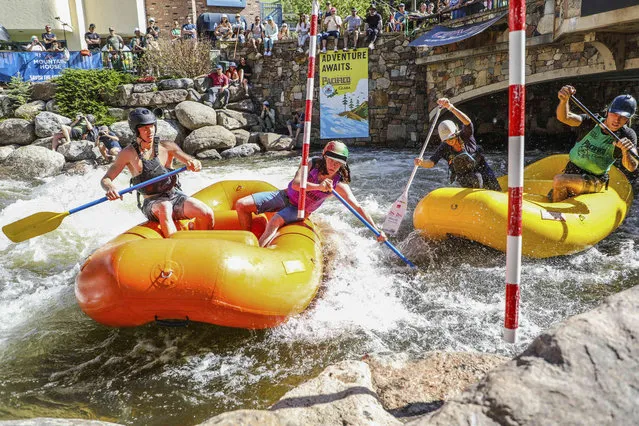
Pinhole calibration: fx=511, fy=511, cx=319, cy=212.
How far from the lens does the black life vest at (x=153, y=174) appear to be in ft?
14.1

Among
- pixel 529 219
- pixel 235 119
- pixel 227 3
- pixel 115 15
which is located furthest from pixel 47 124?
pixel 529 219

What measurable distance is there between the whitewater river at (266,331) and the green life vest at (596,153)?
882mm

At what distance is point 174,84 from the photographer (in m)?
14.6

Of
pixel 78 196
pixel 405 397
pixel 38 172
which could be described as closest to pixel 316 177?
pixel 405 397

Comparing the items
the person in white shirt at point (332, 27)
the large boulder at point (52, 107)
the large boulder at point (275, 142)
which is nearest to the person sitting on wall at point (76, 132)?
the large boulder at point (52, 107)

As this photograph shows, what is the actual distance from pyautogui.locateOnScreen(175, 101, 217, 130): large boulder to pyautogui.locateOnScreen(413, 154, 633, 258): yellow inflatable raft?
9812 millimetres

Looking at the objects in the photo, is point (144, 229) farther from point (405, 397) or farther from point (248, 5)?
point (248, 5)

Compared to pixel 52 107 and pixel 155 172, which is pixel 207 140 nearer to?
pixel 52 107

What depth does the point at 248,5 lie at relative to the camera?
22.8m

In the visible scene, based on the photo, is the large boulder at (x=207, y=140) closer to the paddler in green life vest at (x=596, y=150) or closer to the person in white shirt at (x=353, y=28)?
the person in white shirt at (x=353, y=28)

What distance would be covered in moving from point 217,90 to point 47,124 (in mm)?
4555

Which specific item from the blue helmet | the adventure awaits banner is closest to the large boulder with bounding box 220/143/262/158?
the adventure awaits banner

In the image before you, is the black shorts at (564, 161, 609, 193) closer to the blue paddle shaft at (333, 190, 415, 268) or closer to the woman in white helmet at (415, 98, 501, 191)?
the woman in white helmet at (415, 98, 501, 191)

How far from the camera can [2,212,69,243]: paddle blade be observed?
420 cm
